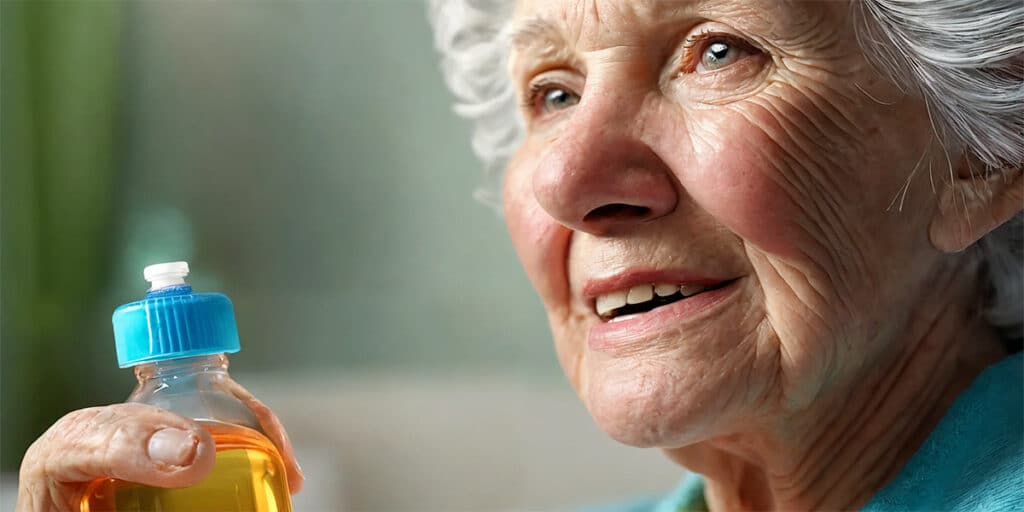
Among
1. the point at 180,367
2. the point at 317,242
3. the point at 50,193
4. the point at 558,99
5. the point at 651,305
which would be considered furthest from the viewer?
the point at 317,242

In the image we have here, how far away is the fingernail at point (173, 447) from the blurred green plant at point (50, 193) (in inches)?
57.2

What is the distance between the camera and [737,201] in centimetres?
92

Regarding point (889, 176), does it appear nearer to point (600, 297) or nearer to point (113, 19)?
point (600, 297)

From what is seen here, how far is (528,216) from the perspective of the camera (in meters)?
1.12

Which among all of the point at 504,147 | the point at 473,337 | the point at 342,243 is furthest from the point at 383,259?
the point at 504,147

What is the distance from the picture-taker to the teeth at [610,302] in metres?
1.03

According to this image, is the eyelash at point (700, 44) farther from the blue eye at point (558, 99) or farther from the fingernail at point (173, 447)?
the fingernail at point (173, 447)

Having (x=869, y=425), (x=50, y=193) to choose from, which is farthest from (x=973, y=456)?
(x=50, y=193)

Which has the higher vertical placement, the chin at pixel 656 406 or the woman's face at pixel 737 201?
the woman's face at pixel 737 201

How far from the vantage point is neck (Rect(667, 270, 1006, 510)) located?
103 centimetres

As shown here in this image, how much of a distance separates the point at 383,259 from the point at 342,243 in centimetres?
10

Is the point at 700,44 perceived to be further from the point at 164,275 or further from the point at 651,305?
the point at 164,275

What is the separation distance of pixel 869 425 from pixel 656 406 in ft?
0.81

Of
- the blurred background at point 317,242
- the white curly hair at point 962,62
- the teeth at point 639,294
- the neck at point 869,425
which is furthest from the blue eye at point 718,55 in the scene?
the blurred background at point 317,242
